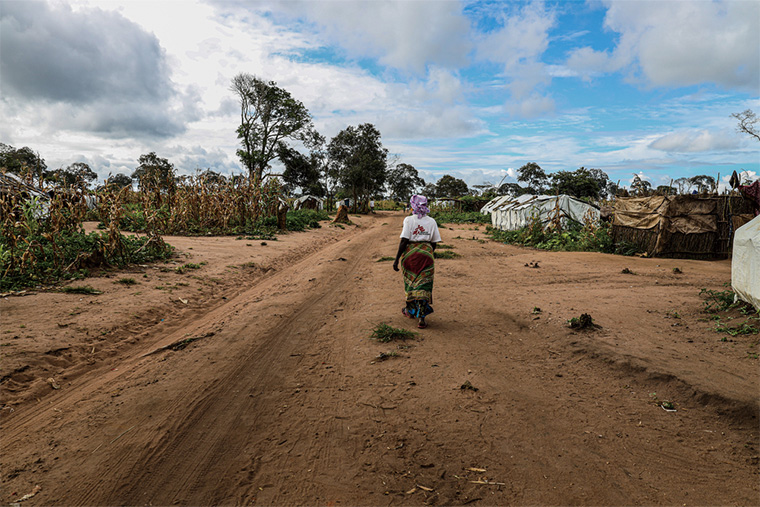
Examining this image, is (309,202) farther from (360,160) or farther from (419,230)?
(419,230)

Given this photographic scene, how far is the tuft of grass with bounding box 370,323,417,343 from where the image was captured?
4996mm

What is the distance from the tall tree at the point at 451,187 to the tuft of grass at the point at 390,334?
75619 millimetres

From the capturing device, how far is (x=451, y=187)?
79438mm

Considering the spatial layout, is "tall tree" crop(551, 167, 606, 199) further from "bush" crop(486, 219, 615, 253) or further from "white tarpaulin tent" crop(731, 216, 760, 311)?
"white tarpaulin tent" crop(731, 216, 760, 311)

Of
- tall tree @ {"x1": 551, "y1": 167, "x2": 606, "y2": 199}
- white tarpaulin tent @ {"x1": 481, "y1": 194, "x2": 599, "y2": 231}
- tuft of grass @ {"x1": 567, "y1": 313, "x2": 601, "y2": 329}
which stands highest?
tall tree @ {"x1": 551, "y1": 167, "x2": 606, "y2": 199}

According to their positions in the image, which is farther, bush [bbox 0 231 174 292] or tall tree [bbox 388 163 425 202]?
tall tree [bbox 388 163 425 202]

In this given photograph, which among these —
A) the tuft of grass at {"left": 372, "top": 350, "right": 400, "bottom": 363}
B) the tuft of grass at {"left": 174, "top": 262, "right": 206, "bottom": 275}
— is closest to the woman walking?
the tuft of grass at {"left": 372, "top": 350, "right": 400, "bottom": 363}

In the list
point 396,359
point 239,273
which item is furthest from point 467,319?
point 239,273

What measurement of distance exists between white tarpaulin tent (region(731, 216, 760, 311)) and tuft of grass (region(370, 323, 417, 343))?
4.41 m

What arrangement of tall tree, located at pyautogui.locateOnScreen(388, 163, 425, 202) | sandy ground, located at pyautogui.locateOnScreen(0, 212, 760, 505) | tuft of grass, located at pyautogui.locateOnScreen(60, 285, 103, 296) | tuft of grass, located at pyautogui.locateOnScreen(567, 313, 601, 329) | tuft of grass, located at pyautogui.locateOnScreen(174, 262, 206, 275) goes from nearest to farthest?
sandy ground, located at pyautogui.locateOnScreen(0, 212, 760, 505) < tuft of grass, located at pyautogui.locateOnScreen(567, 313, 601, 329) < tuft of grass, located at pyautogui.locateOnScreen(60, 285, 103, 296) < tuft of grass, located at pyautogui.locateOnScreen(174, 262, 206, 275) < tall tree, located at pyautogui.locateOnScreen(388, 163, 425, 202)

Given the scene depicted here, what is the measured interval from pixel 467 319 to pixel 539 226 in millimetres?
13520

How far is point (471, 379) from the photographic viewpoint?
3.95 m

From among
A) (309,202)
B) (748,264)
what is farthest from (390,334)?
(309,202)

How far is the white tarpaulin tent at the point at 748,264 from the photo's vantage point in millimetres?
4977
